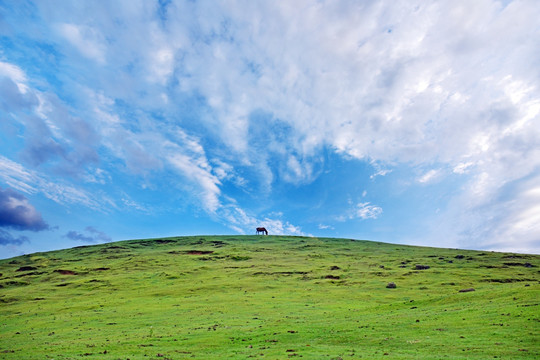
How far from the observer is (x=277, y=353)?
2073 centimetres

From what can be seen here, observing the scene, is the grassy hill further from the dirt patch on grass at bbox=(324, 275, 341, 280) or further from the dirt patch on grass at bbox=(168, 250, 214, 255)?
the dirt patch on grass at bbox=(168, 250, 214, 255)

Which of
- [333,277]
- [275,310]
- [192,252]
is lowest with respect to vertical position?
[275,310]

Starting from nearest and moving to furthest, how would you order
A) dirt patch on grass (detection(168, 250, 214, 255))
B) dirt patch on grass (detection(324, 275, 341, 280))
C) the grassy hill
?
the grassy hill, dirt patch on grass (detection(324, 275, 341, 280)), dirt patch on grass (detection(168, 250, 214, 255))

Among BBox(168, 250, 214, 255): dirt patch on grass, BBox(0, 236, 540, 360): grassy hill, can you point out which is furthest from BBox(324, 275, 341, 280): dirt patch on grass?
BBox(168, 250, 214, 255): dirt patch on grass

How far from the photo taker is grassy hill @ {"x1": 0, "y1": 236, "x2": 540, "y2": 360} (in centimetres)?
2178

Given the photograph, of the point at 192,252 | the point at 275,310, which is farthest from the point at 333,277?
the point at 192,252

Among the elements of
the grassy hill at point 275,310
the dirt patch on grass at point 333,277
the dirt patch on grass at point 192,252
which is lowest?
the grassy hill at point 275,310

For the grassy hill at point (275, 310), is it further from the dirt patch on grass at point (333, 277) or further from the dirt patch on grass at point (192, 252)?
the dirt patch on grass at point (192, 252)

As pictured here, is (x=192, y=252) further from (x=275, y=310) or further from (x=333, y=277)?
(x=275, y=310)

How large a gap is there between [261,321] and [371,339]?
44.2 feet

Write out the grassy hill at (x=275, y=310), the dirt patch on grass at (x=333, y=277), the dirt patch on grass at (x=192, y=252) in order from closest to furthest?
the grassy hill at (x=275, y=310) → the dirt patch on grass at (x=333, y=277) → the dirt patch on grass at (x=192, y=252)

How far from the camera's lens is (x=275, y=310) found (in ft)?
132

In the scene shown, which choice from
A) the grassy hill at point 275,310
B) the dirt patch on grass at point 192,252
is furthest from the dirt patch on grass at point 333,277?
the dirt patch on grass at point 192,252

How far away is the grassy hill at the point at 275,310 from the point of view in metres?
21.8
